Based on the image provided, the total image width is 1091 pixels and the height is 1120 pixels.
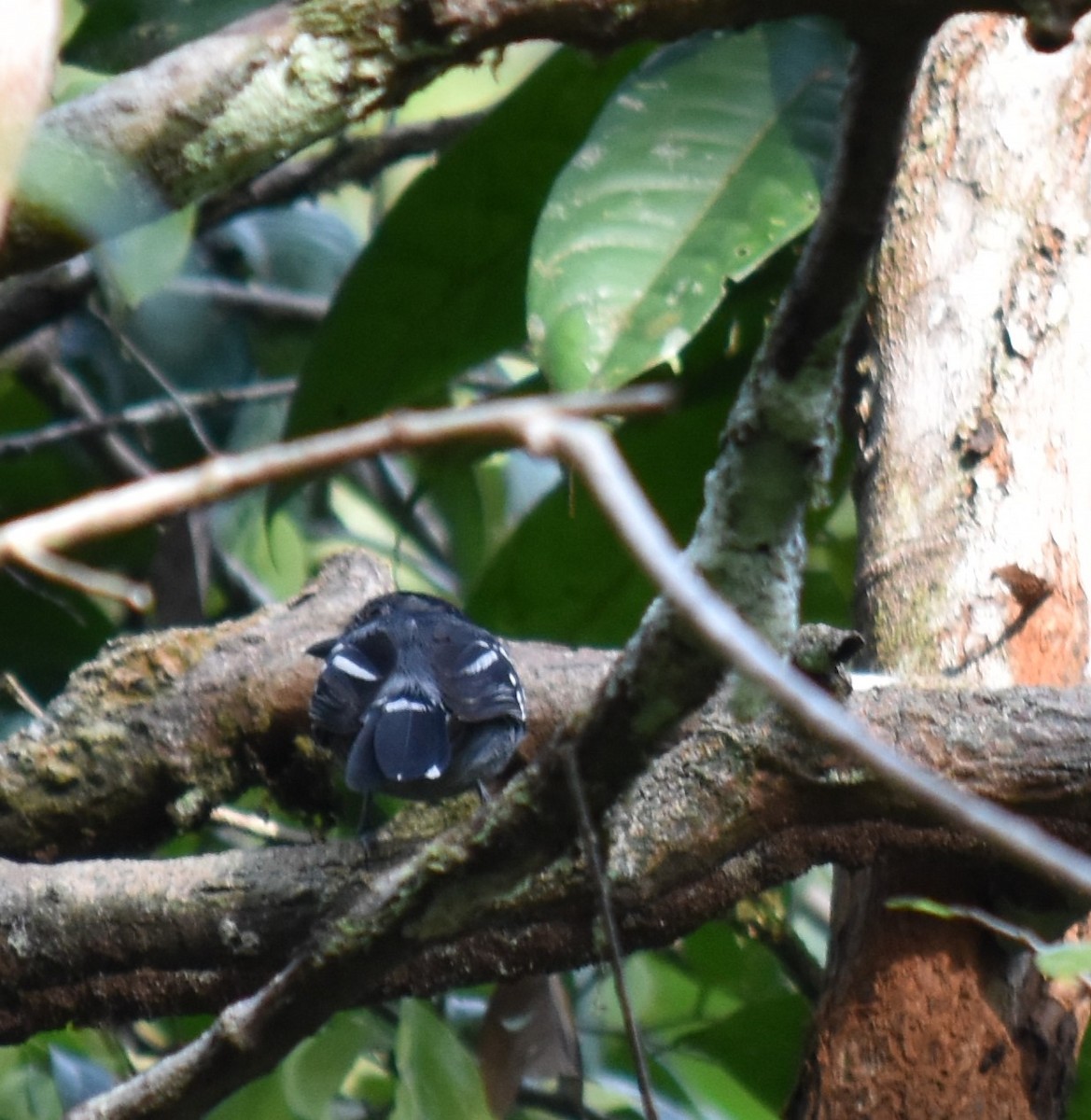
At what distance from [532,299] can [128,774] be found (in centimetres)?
99

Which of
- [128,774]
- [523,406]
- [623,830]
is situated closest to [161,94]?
[523,406]

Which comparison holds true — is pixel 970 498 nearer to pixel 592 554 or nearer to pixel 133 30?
pixel 592 554

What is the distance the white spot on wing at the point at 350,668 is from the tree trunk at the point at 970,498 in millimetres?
786

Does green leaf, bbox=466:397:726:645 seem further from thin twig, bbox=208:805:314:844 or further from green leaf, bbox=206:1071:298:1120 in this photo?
green leaf, bbox=206:1071:298:1120

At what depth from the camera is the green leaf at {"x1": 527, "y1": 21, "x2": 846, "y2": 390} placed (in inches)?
94.6

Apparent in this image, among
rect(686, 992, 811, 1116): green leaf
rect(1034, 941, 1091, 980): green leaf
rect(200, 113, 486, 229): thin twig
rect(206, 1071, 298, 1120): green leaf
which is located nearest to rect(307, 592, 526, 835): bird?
rect(206, 1071, 298, 1120): green leaf

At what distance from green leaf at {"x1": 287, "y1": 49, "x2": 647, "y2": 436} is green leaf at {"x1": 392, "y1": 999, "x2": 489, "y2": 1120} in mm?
1303

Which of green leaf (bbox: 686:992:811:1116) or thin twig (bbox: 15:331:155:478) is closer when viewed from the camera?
green leaf (bbox: 686:992:811:1116)

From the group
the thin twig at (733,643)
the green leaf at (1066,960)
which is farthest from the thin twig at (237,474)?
the green leaf at (1066,960)

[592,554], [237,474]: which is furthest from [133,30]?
[237,474]

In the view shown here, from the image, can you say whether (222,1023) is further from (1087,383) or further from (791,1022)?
(1087,383)

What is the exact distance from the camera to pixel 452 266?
3.27 metres

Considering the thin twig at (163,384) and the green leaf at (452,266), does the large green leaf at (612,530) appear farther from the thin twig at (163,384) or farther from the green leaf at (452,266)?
the thin twig at (163,384)

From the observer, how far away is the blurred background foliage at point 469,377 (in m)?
2.50
